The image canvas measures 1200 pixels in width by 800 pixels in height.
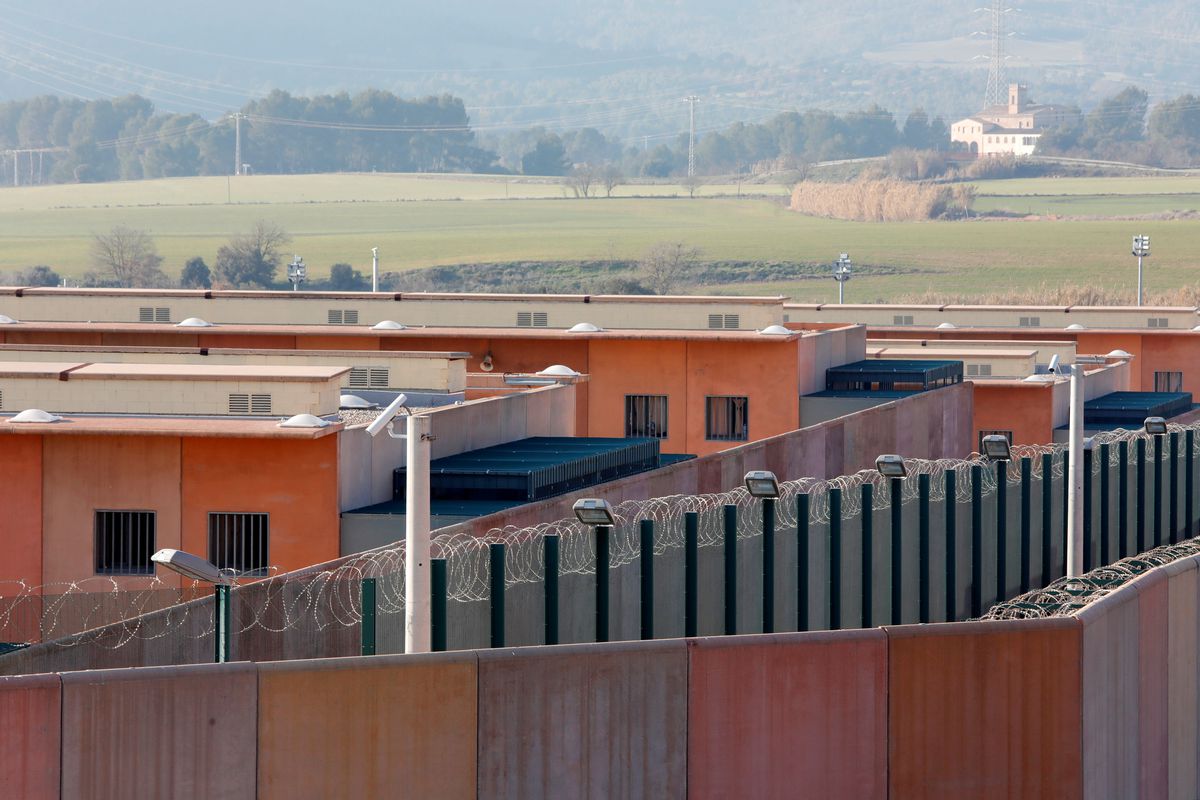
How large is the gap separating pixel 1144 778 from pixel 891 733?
3.74m

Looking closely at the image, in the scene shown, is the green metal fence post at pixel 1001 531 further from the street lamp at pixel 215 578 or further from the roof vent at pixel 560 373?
the street lamp at pixel 215 578

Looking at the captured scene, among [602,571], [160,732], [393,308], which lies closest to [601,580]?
[602,571]

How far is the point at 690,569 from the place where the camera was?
20312 millimetres

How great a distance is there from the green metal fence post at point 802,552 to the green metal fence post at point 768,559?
23.2 inches

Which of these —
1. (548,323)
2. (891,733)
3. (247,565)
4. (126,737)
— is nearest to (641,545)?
(891,733)

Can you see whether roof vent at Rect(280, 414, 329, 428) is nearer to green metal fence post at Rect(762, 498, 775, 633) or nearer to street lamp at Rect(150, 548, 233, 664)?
green metal fence post at Rect(762, 498, 775, 633)

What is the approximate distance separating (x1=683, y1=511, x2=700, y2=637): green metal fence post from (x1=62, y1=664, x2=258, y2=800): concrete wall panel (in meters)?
6.73

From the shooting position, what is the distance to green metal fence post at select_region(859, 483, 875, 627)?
23562mm

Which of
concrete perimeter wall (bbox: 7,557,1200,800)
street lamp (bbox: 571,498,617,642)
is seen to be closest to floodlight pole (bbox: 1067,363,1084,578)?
concrete perimeter wall (bbox: 7,557,1200,800)

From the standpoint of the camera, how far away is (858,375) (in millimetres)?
48281

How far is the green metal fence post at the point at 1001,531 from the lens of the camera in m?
27.5

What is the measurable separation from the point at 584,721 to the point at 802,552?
21.9 ft

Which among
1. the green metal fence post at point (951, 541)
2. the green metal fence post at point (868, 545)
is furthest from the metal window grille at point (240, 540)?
the green metal fence post at point (951, 541)

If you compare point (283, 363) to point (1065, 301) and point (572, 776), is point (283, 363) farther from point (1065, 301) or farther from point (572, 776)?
point (1065, 301)
